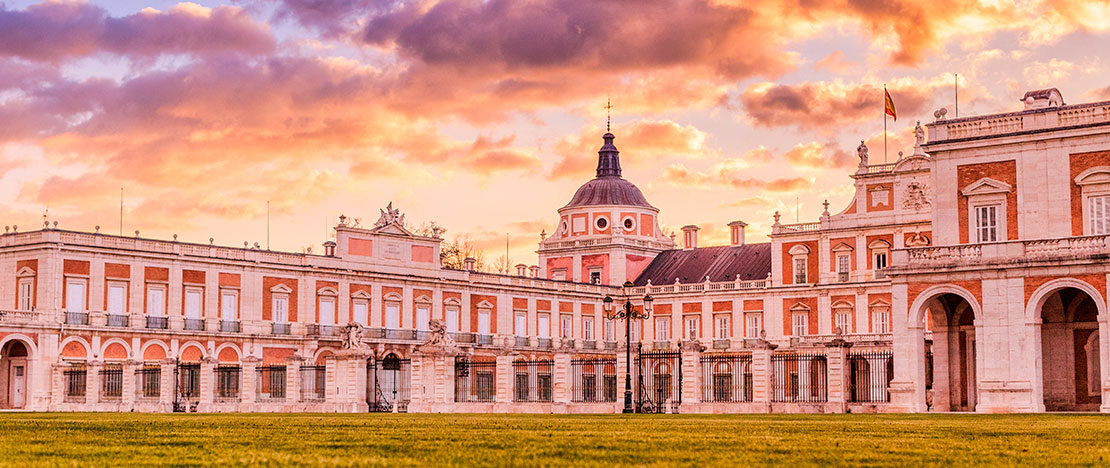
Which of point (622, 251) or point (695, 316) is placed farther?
point (622, 251)

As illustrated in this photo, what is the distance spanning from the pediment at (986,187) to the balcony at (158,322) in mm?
36055

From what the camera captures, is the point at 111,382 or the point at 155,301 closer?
the point at 111,382

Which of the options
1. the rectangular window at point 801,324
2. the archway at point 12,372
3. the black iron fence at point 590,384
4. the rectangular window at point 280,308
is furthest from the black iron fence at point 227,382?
the rectangular window at point 801,324

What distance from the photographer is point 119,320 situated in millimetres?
64125

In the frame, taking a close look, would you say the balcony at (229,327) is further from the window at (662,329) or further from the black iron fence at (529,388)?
the window at (662,329)

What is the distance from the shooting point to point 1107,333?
39844 millimetres

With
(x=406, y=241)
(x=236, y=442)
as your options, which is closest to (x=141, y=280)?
(x=406, y=241)

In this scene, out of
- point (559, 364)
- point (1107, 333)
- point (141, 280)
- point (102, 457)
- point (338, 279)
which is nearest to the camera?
point (102, 457)

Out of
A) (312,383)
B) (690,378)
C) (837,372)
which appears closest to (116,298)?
(312,383)

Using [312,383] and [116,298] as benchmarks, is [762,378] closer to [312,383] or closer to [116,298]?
[312,383]

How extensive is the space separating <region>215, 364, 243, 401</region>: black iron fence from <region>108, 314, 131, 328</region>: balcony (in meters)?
8.84

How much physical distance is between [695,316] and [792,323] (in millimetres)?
6561

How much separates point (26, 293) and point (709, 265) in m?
40.2

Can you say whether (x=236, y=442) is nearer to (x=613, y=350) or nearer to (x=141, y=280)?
(x=141, y=280)
